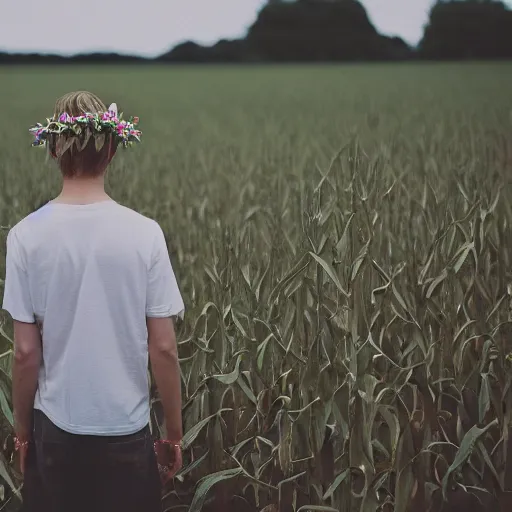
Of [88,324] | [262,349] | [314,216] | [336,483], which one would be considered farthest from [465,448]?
[88,324]

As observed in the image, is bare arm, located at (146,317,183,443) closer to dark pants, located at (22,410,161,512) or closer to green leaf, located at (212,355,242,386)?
dark pants, located at (22,410,161,512)

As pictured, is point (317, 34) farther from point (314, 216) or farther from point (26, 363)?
point (26, 363)

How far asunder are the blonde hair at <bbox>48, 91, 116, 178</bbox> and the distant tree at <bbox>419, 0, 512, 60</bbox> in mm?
1034

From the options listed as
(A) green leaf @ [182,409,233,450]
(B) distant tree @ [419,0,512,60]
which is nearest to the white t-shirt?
(A) green leaf @ [182,409,233,450]

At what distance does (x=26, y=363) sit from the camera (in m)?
1.26

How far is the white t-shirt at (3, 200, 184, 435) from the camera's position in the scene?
1.23 meters

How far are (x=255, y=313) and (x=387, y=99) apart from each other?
69 cm

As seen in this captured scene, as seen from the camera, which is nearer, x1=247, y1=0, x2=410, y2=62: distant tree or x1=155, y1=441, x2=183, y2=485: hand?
x1=155, y1=441, x2=183, y2=485: hand

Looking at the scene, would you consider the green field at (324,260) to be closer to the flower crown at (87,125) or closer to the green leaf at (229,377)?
the green leaf at (229,377)

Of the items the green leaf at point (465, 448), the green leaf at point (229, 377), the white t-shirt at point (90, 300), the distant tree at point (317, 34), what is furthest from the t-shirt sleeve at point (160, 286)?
the distant tree at point (317, 34)

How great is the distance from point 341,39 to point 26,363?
3.84 ft

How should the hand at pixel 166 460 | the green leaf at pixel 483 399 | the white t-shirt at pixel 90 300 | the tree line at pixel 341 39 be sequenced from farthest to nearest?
the tree line at pixel 341 39, the green leaf at pixel 483 399, the hand at pixel 166 460, the white t-shirt at pixel 90 300

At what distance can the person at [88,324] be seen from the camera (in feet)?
4.04

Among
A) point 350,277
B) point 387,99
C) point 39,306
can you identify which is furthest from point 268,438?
point 387,99
